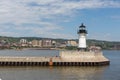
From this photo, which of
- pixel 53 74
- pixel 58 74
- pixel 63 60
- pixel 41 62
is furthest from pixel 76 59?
pixel 53 74

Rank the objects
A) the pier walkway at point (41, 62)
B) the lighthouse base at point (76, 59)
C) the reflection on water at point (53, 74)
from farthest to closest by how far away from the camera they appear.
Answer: the pier walkway at point (41, 62) → the lighthouse base at point (76, 59) → the reflection on water at point (53, 74)

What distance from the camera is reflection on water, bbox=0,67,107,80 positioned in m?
54.6

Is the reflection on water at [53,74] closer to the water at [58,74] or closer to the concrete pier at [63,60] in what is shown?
the water at [58,74]

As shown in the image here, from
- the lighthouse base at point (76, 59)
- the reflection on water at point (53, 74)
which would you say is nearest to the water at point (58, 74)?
the reflection on water at point (53, 74)

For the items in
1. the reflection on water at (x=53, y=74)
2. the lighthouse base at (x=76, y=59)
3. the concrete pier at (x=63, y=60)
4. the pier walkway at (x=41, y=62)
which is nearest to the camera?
the reflection on water at (x=53, y=74)

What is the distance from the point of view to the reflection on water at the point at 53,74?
5459 cm

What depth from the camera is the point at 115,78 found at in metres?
55.8

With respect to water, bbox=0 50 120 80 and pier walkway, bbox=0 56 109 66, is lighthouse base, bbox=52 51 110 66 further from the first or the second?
water, bbox=0 50 120 80

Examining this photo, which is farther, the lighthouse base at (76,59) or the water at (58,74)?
the lighthouse base at (76,59)

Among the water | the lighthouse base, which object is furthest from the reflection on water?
the lighthouse base

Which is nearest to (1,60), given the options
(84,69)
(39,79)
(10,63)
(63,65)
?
(10,63)

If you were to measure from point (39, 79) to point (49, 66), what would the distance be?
763 inches

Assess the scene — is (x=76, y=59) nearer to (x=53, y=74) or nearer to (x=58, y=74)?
(x=58, y=74)

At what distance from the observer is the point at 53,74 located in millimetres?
59781
